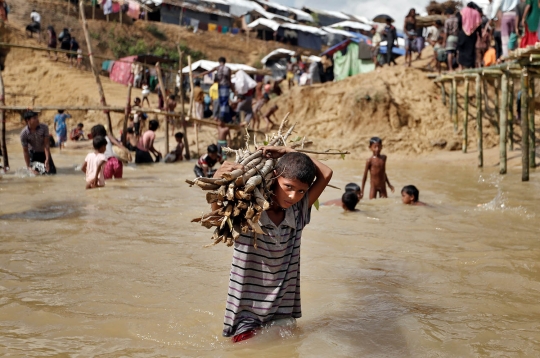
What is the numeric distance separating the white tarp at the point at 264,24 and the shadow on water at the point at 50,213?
28821 millimetres

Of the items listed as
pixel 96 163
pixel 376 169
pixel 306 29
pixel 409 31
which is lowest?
pixel 376 169

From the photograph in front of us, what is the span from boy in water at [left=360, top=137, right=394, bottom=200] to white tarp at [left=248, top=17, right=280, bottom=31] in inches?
1091

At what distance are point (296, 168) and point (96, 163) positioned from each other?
6.24m

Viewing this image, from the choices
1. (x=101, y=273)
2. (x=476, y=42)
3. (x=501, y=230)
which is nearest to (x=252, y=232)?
(x=101, y=273)

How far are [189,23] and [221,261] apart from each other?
107ft

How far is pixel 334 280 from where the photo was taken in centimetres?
491

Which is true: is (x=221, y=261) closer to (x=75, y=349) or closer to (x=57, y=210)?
(x=75, y=349)

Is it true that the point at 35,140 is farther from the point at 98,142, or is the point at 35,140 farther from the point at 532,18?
the point at 532,18

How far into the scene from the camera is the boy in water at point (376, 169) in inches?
344

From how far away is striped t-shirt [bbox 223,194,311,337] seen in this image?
10.2 ft

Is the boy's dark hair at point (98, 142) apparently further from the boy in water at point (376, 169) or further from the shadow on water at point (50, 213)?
the boy in water at point (376, 169)

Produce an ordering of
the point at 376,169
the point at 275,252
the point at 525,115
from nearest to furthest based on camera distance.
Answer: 1. the point at 275,252
2. the point at 376,169
3. the point at 525,115

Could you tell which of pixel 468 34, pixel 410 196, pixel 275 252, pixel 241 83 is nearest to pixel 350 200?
pixel 410 196

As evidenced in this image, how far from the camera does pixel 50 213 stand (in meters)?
7.62
